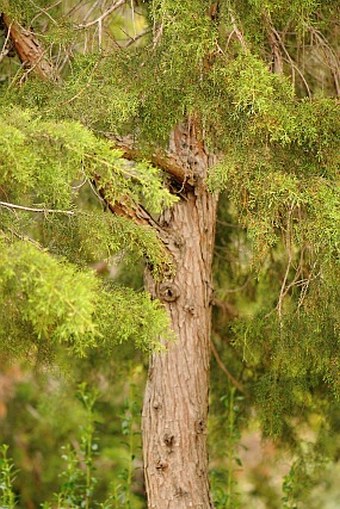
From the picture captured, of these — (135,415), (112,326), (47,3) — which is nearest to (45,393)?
(135,415)

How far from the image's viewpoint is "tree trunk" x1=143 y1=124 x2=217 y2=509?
4.93m

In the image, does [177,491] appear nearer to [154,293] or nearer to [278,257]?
[154,293]

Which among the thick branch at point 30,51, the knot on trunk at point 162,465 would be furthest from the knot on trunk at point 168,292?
the thick branch at point 30,51

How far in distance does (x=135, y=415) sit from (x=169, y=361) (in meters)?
1.38

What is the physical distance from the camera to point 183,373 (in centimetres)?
501

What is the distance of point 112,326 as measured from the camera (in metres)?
3.83

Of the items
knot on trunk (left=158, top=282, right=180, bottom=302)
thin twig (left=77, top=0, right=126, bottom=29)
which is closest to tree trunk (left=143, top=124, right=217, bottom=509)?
knot on trunk (left=158, top=282, right=180, bottom=302)

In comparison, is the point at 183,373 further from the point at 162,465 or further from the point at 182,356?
the point at 162,465

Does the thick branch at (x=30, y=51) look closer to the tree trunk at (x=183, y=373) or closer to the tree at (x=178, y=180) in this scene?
the tree at (x=178, y=180)

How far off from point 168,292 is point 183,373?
41 cm

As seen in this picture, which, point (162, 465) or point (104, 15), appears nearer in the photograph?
point (104, 15)

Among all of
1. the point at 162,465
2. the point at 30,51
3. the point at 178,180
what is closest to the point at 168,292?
the point at 178,180

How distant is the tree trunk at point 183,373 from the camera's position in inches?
194

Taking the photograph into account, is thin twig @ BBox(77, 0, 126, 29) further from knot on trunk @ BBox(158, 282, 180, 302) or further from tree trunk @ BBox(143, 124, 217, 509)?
knot on trunk @ BBox(158, 282, 180, 302)
